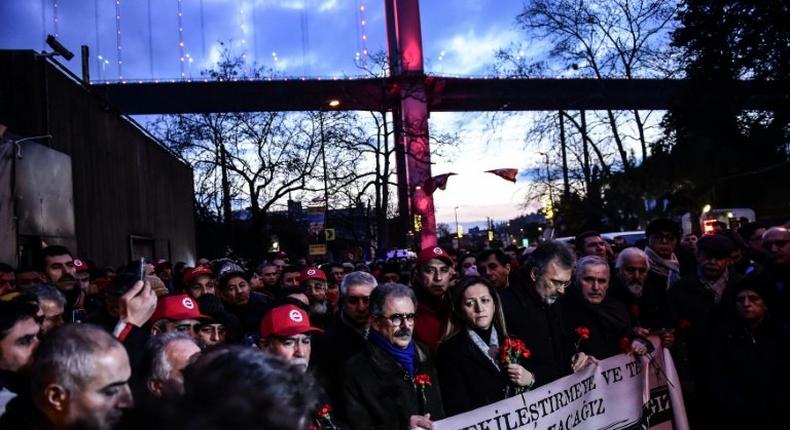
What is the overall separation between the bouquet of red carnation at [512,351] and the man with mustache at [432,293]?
2.56 ft

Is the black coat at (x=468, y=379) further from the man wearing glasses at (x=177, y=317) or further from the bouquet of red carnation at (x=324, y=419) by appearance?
the man wearing glasses at (x=177, y=317)

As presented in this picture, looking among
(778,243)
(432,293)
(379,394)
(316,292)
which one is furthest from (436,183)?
(379,394)

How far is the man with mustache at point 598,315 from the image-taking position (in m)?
5.14

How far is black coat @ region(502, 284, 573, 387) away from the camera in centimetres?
471

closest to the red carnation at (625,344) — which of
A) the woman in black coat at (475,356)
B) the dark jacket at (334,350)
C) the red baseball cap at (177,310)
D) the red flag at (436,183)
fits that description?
the woman in black coat at (475,356)

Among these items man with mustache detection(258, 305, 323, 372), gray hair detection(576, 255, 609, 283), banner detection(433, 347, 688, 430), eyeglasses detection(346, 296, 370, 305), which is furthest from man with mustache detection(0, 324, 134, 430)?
gray hair detection(576, 255, 609, 283)

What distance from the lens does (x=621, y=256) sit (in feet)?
19.8

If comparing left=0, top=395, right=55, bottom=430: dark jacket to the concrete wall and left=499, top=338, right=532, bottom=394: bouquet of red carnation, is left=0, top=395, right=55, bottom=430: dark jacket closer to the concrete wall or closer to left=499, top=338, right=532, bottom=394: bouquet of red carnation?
left=499, top=338, right=532, bottom=394: bouquet of red carnation

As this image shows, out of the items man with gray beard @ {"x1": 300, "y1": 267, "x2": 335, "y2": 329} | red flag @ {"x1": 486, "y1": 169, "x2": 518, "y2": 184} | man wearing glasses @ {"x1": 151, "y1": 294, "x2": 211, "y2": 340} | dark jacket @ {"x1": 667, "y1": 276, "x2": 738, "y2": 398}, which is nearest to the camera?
man wearing glasses @ {"x1": 151, "y1": 294, "x2": 211, "y2": 340}

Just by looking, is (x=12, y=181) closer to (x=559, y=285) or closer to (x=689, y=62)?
(x=559, y=285)

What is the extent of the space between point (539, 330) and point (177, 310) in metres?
2.44

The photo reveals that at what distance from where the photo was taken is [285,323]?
407cm

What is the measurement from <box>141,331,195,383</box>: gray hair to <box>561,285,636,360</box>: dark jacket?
2932 mm

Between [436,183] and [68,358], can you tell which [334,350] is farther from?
[436,183]
